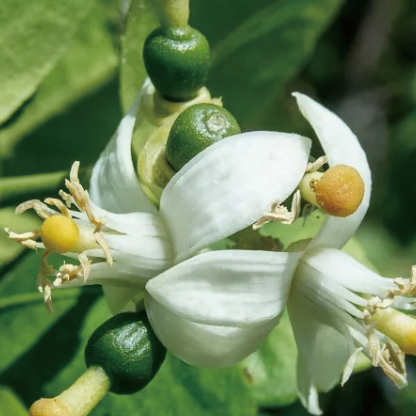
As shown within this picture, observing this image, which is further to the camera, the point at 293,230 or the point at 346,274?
the point at 293,230

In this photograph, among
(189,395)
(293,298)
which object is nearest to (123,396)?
(189,395)

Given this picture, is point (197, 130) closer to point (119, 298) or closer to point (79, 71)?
point (119, 298)

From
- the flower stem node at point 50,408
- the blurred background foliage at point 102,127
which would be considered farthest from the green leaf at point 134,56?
the flower stem node at point 50,408

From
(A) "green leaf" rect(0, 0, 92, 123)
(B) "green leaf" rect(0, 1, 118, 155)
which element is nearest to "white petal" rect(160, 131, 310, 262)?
(A) "green leaf" rect(0, 0, 92, 123)

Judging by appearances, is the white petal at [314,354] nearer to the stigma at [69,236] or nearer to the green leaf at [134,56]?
the stigma at [69,236]

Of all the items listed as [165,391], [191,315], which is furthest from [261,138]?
[165,391]

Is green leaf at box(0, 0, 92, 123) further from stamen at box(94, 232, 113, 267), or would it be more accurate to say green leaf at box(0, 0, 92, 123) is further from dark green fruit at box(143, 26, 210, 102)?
stamen at box(94, 232, 113, 267)
